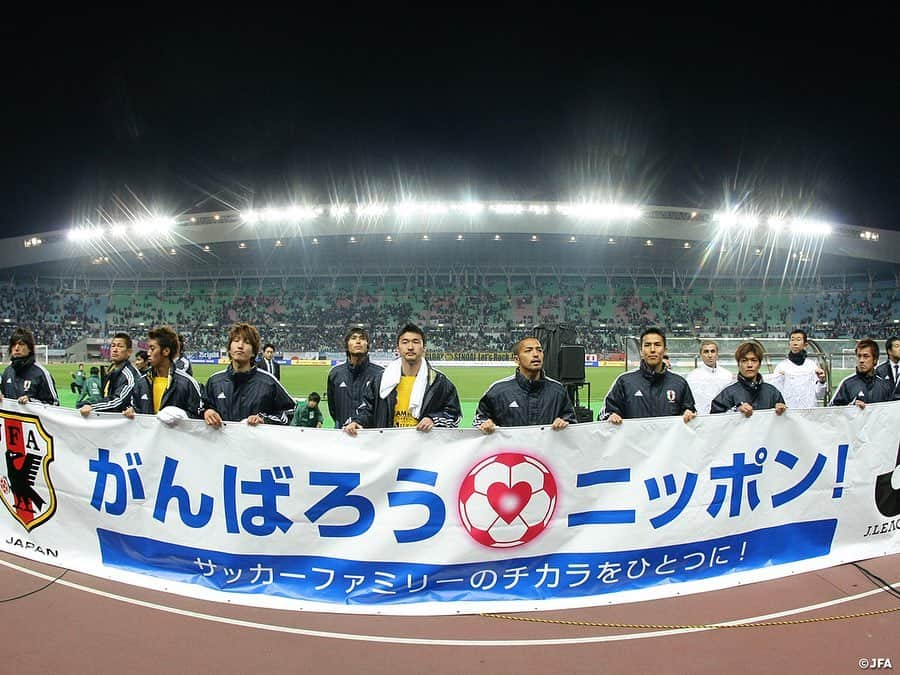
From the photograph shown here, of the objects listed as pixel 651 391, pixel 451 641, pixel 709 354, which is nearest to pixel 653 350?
pixel 651 391

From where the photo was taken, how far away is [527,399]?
3.95 m

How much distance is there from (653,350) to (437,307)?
4050 centimetres

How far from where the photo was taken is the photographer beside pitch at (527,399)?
3885 millimetres

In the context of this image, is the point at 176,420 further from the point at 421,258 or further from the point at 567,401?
the point at 421,258

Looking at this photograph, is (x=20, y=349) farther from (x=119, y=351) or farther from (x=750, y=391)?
(x=750, y=391)

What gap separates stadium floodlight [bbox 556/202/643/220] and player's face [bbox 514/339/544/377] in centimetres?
3059

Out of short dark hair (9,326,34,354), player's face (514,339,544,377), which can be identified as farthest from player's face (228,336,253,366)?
short dark hair (9,326,34,354)

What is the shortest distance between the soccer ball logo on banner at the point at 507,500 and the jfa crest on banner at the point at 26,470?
325 cm

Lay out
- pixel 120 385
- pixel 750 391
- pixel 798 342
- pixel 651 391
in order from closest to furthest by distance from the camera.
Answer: pixel 651 391 → pixel 750 391 → pixel 120 385 → pixel 798 342

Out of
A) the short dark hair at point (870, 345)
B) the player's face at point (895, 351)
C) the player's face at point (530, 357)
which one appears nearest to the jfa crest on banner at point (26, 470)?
the player's face at point (530, 357)

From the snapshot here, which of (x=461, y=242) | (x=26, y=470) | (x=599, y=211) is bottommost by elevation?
(x=26, y=470)

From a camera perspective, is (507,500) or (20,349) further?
(20,349)

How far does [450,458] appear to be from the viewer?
11.2 ft

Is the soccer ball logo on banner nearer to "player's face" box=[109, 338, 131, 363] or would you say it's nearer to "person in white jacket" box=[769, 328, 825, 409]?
"player's face" box=[109, 338, 131, 363]
